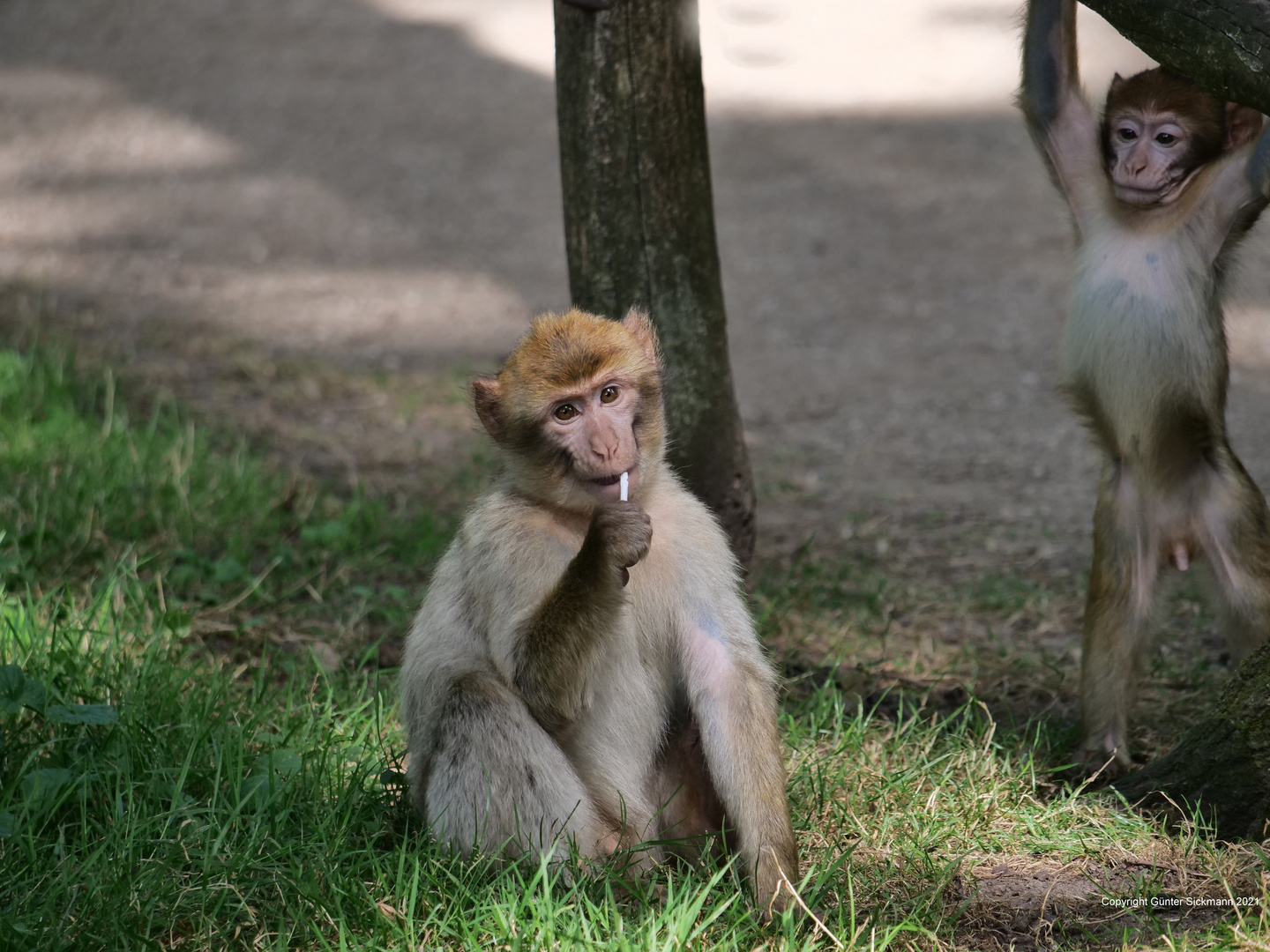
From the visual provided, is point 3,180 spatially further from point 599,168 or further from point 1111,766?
point 1111,766

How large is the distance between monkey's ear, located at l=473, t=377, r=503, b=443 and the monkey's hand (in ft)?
1.58

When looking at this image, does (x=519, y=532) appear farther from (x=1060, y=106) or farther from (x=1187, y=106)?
(x=1187, y=106)

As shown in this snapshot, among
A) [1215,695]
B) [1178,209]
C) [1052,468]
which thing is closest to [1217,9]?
[1178,209]

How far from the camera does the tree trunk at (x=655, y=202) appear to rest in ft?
13.7

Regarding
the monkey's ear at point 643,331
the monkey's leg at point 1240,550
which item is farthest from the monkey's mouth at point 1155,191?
the monkey's ear at point 643,331

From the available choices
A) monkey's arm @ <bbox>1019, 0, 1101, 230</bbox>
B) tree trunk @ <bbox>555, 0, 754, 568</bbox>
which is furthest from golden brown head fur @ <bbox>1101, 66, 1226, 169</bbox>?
→ tree trunk @ <bbox>555, 0, 754, 568</bbox>

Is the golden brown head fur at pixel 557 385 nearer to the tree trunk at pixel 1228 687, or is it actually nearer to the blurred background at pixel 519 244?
the tree trunk at pixel 1228 687

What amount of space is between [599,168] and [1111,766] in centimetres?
242

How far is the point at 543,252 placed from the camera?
972 cm

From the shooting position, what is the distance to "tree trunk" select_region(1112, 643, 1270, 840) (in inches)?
131

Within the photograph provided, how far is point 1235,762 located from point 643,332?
1862 millimetres

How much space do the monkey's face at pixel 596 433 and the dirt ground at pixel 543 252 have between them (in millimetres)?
1465

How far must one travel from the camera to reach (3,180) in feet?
34.7

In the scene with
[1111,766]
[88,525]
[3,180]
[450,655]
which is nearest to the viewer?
[450,655]
